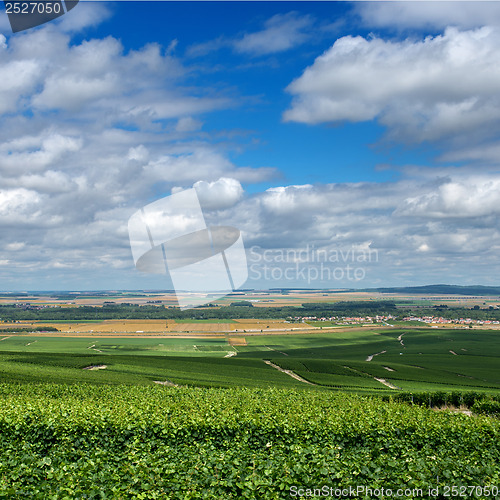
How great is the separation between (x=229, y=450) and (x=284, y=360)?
5831 cm

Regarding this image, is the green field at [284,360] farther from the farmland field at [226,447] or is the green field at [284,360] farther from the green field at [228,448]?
the green field at [228,448]

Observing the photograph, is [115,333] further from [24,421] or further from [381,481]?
[381,481]

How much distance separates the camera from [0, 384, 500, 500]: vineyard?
967cm

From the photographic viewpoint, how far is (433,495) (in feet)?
30.2

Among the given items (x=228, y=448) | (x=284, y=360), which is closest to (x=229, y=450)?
(x=228, y=448)

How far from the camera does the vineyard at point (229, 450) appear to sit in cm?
967

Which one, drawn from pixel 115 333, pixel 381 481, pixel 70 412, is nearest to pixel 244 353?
pixel 115 333

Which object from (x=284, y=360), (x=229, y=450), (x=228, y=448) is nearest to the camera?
(x=229, y=450)

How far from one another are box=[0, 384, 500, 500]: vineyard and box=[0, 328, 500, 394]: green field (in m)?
19.5

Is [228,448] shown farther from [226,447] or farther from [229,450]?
[229,450]

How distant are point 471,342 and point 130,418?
111400mm

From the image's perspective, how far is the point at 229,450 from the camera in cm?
1279

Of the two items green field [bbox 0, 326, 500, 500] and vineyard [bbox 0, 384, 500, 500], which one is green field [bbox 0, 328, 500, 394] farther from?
vineyard [bbox 0, 384, 500, 500]

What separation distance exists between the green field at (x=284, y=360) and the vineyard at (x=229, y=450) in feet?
64.1
